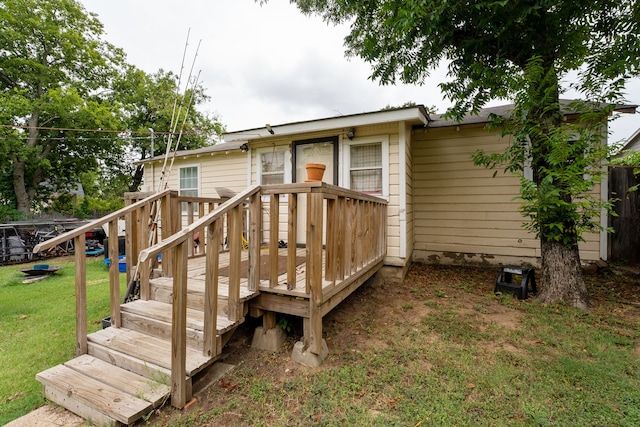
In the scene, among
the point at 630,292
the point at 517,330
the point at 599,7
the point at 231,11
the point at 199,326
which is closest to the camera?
the point at 199,326

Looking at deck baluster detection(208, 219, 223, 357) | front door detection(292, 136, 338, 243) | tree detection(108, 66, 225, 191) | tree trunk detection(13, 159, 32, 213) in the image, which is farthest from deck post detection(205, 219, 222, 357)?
tree trunk detection(13, 159, 32, 213)

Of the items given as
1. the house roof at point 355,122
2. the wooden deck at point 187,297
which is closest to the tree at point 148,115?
the house roof at point 355,122

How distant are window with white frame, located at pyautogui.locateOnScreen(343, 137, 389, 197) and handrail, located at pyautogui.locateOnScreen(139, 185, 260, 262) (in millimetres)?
2810

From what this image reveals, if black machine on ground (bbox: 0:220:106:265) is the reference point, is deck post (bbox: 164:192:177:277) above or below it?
above

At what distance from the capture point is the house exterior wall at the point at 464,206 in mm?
5363

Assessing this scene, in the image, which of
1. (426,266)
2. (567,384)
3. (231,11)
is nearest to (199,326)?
(567,384)

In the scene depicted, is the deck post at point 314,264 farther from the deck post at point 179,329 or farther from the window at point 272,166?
the window at point 272,166

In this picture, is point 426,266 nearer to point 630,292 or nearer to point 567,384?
point 630,292

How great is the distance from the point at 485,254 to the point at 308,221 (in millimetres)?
4801

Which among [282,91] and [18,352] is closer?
[18,352]

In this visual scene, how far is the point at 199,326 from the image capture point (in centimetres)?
226

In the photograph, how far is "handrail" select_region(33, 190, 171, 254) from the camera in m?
2.08

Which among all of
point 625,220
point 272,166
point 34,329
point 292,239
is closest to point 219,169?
point 272,166

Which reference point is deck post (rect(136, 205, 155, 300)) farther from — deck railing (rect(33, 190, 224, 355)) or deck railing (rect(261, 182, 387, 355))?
deck railing (rect(261, 182, 387, 355))
